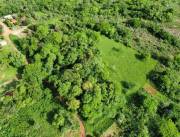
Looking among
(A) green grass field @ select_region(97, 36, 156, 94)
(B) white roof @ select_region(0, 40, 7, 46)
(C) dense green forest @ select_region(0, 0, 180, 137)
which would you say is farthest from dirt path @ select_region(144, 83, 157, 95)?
(B) white roof @ select_region(0, 40, 7, 46)

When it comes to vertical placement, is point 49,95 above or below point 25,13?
below

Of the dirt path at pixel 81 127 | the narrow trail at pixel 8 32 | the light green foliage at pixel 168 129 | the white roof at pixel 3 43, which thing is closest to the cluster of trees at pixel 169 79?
the light green foliage at pixel 168 129

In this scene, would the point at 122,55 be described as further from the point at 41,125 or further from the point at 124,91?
the point at 41,125

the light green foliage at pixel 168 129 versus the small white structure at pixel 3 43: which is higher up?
the small white structure at pixel 3 43

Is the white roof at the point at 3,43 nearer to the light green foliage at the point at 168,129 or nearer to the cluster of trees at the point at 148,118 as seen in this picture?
the cluster of trees at the point at 148,118

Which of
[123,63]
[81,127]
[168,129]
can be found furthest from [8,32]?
[168,129]

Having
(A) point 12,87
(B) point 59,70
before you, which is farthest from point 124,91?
(A) point 12,87
